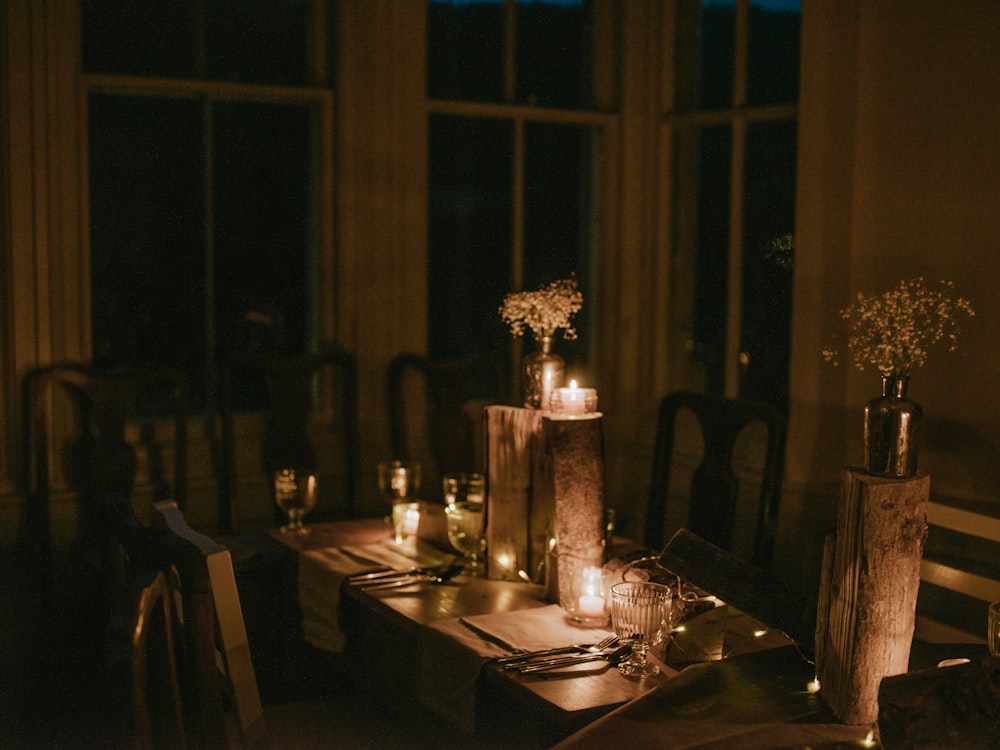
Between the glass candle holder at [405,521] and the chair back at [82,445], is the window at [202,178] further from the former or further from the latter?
the glass candle holder at [405,521]

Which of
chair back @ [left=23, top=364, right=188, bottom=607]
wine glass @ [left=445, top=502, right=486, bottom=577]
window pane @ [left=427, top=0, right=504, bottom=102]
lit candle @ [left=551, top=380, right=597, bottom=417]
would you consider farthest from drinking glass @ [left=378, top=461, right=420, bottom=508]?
window pane @ [left=427, top=0, right=504, bottom=102]

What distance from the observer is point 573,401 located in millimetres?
2283

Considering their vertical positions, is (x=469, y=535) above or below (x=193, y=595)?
below

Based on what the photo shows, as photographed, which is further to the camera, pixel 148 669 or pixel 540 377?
pixel 540 377

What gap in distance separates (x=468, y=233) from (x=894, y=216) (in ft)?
5.13

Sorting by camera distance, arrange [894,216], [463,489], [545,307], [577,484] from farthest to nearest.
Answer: [894,216]
[463,489]
[545,307]
[577,484]

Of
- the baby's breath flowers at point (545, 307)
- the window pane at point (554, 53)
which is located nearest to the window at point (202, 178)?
the window pane at point (554, 53)

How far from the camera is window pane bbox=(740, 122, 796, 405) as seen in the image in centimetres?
379

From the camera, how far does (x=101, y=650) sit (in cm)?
316

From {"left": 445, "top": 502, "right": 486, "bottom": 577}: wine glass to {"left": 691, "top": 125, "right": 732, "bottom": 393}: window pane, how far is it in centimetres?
181

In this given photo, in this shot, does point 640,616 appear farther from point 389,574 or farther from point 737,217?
point 737,217

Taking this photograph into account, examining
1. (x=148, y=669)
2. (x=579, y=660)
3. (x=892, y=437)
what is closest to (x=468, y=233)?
(x=579, y=660)

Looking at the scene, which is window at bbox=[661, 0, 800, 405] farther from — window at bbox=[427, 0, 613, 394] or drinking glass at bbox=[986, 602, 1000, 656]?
drinking glass at bbox=[986, 602, 1000, 656]

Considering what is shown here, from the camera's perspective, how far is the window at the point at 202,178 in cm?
360
